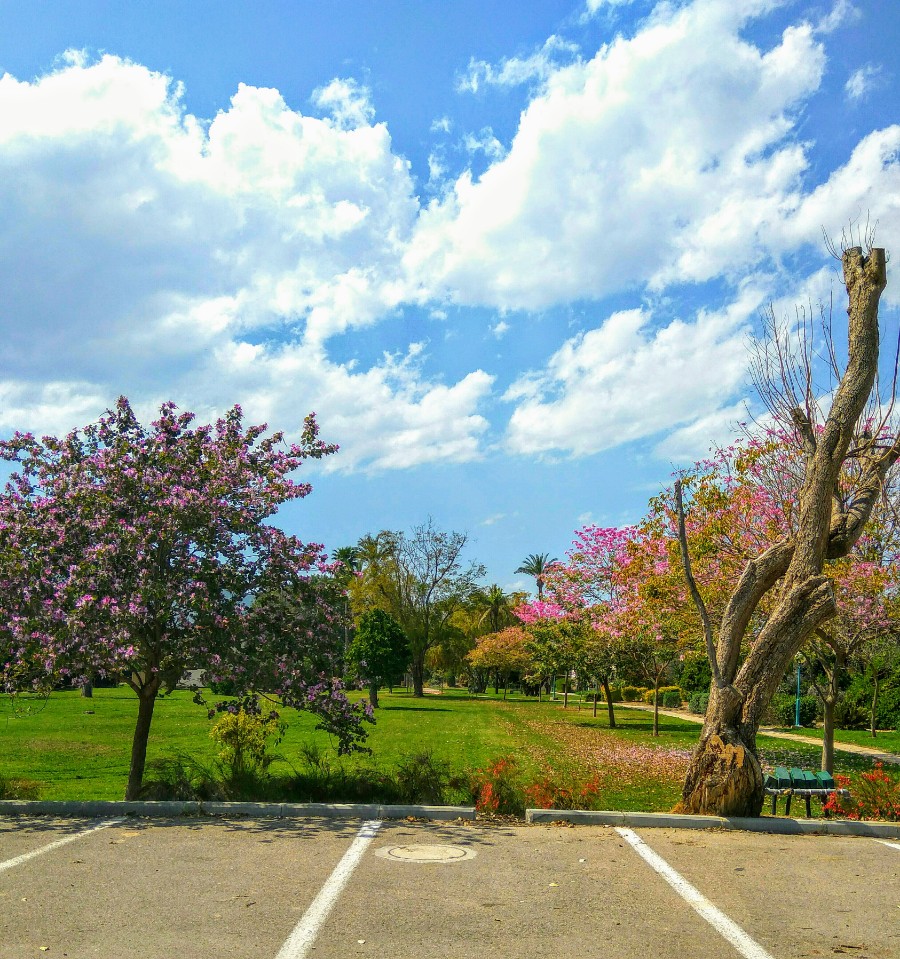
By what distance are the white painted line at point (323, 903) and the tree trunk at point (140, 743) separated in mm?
3116

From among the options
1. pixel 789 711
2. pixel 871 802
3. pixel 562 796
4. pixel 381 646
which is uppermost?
pixel 381 646

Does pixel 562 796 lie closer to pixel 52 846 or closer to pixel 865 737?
pixel 52 846

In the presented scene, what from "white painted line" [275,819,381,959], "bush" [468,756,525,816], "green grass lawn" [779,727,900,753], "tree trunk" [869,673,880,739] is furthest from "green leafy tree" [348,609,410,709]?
"white painted line" [275,819,381,959]

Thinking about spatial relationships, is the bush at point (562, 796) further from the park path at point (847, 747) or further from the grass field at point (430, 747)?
the park path at point (847, 747)

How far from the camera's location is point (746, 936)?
18.7 feet

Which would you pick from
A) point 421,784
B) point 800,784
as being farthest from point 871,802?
point 421,784

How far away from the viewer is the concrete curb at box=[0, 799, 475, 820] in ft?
30.8

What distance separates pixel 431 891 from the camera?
6.62 meters

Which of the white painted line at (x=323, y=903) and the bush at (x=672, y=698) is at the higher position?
the white painted line at (x=323, y=903)

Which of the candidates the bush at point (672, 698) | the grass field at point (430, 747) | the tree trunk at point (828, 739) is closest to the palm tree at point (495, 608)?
the bush at point (672, 698)

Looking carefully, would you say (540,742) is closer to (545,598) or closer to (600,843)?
(545,598)

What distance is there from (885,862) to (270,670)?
20.9ft

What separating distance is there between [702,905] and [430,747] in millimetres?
15962

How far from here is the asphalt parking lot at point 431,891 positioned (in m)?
5.46
